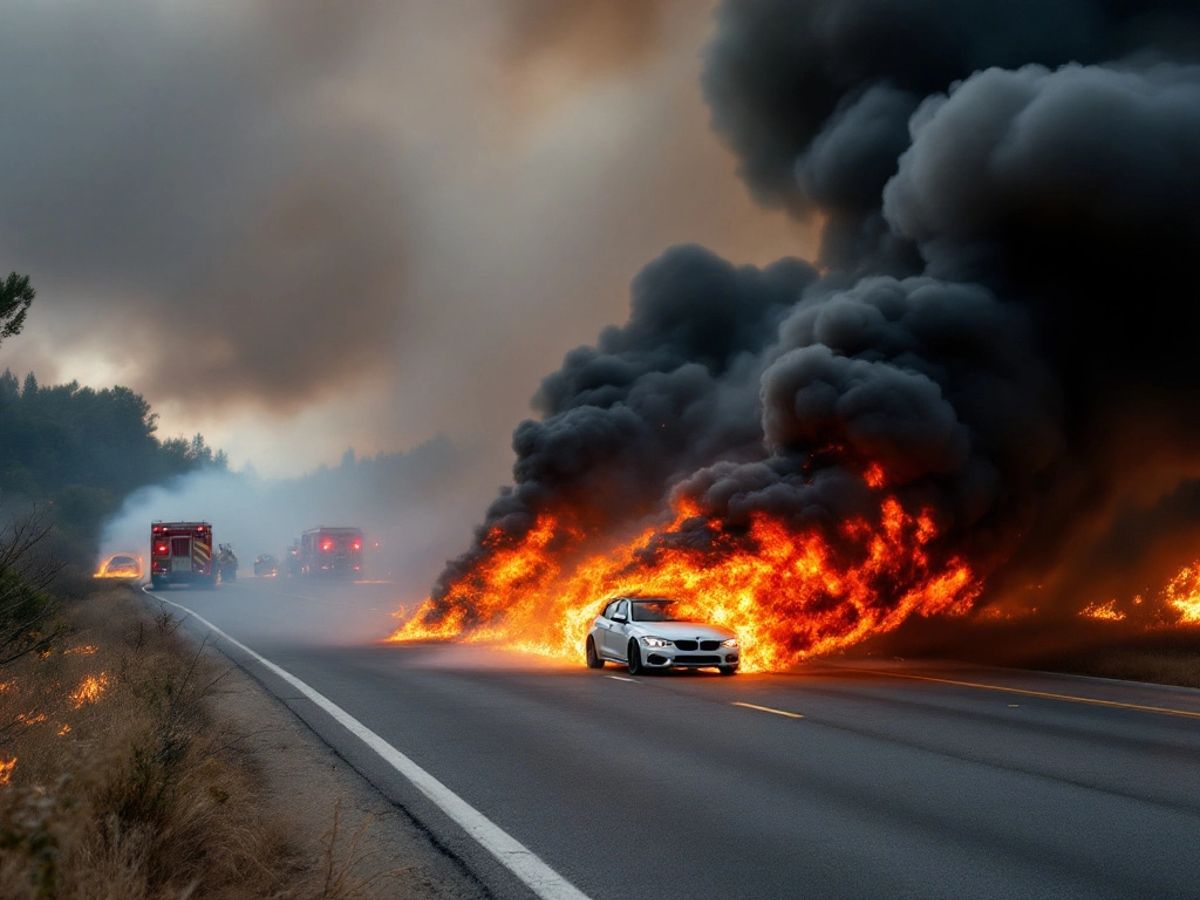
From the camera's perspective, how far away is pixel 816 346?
2591 cm

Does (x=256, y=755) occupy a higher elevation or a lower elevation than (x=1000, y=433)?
lower

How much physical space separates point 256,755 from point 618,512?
25.7 metres

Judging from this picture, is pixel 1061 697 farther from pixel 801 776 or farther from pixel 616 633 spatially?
pixel 801 776

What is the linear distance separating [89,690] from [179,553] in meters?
46.6

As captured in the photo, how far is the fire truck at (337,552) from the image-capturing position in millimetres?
71125

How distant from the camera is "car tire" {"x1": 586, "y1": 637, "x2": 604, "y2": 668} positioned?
20438 mm

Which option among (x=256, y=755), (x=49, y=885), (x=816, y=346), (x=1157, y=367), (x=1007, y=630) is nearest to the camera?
(x=49, y=885)

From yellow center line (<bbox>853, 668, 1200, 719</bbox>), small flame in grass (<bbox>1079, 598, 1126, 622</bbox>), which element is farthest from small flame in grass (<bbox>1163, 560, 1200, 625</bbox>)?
yellow center line (<bbox>853, 668, 1200, 719</bbox>)

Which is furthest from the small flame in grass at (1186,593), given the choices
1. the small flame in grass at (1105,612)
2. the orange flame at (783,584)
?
the orange flame at (783,584)

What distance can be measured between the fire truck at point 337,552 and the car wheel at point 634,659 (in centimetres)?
5408

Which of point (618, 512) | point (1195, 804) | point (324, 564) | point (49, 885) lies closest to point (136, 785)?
point (49, 885)

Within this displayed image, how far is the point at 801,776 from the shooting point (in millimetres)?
9609

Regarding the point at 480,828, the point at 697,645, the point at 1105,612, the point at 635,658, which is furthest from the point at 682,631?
the point at 1105,612

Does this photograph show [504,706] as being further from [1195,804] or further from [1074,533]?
[1074,533]
